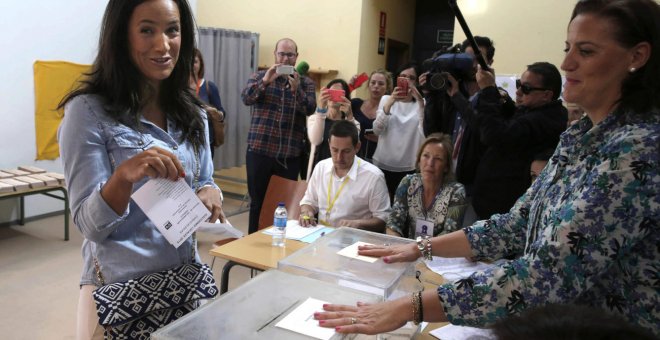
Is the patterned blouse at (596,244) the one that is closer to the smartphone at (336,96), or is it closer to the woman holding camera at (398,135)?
the woman holding camera at (398,135)

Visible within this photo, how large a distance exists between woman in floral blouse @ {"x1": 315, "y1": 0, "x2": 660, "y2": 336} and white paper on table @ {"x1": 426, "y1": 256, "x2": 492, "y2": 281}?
0.96 m

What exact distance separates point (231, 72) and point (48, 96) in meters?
1.85

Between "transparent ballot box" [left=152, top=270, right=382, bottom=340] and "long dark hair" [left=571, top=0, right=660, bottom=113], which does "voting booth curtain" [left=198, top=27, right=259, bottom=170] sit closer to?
"transparent ballot box" [left=152, top=270, right=382, bottom=340]

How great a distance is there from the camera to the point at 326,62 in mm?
5402

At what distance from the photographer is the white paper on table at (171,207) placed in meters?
1.03

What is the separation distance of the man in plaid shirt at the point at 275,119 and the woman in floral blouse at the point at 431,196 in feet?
4.74

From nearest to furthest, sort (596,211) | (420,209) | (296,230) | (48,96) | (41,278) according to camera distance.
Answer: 1. (596,211)
2. (296,230)
3. (420,209)
4. (41,278)
5. (48,96)

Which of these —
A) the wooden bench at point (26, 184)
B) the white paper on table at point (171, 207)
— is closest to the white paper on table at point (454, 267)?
the white paper on table at point (171, 207)

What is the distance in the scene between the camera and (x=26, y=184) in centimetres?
400

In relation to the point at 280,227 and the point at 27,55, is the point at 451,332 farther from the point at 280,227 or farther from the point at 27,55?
the point at 27,55

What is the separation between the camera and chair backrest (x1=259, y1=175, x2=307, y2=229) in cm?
308

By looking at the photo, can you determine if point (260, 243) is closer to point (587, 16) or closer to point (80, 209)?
point (80, 209)

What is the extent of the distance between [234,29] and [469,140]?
3847mm

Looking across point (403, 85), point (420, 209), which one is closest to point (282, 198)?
point (420, 209)
